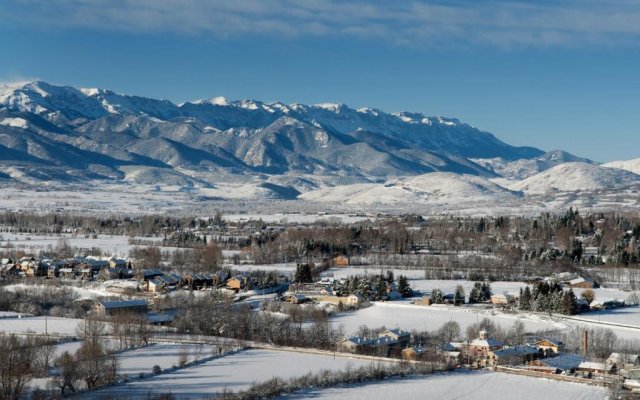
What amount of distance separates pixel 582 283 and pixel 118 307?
2038cm

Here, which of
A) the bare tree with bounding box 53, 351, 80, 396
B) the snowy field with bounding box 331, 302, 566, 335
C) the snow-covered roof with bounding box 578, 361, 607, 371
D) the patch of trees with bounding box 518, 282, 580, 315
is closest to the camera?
the bare tree with bounding box 53, 351, 80, 396

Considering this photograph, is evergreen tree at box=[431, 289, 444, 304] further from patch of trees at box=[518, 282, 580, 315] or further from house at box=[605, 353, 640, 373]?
house at box=[605, 353, 640, 373]

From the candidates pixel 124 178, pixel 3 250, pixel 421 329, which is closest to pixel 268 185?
pixel 124 178

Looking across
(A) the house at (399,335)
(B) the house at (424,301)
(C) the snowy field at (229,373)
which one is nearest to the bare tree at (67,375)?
(C) the snowy field at (229,373)

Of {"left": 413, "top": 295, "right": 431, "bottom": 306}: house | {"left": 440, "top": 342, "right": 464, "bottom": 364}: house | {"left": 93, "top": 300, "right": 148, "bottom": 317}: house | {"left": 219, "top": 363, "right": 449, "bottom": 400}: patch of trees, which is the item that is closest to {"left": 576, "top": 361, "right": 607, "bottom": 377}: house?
{"left": 440, "top": 342, "right": 464, "bottom": 364}: house

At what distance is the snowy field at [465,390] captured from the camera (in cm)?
2169

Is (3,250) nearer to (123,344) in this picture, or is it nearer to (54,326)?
(54,326)

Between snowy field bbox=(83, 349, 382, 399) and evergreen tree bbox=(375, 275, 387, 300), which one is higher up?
evergreen tree bbox=(375, 275, 387, 300)

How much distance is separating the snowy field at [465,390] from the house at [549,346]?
2.99 m

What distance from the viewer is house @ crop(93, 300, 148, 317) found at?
32906 mm

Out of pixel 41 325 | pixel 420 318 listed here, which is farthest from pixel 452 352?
pixel 41 325

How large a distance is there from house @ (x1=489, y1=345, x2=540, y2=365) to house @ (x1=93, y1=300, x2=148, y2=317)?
12998 mm

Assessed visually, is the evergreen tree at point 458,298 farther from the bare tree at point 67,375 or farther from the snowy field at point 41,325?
the bare tree at point 67,375

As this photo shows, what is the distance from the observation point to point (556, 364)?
25.2 m
